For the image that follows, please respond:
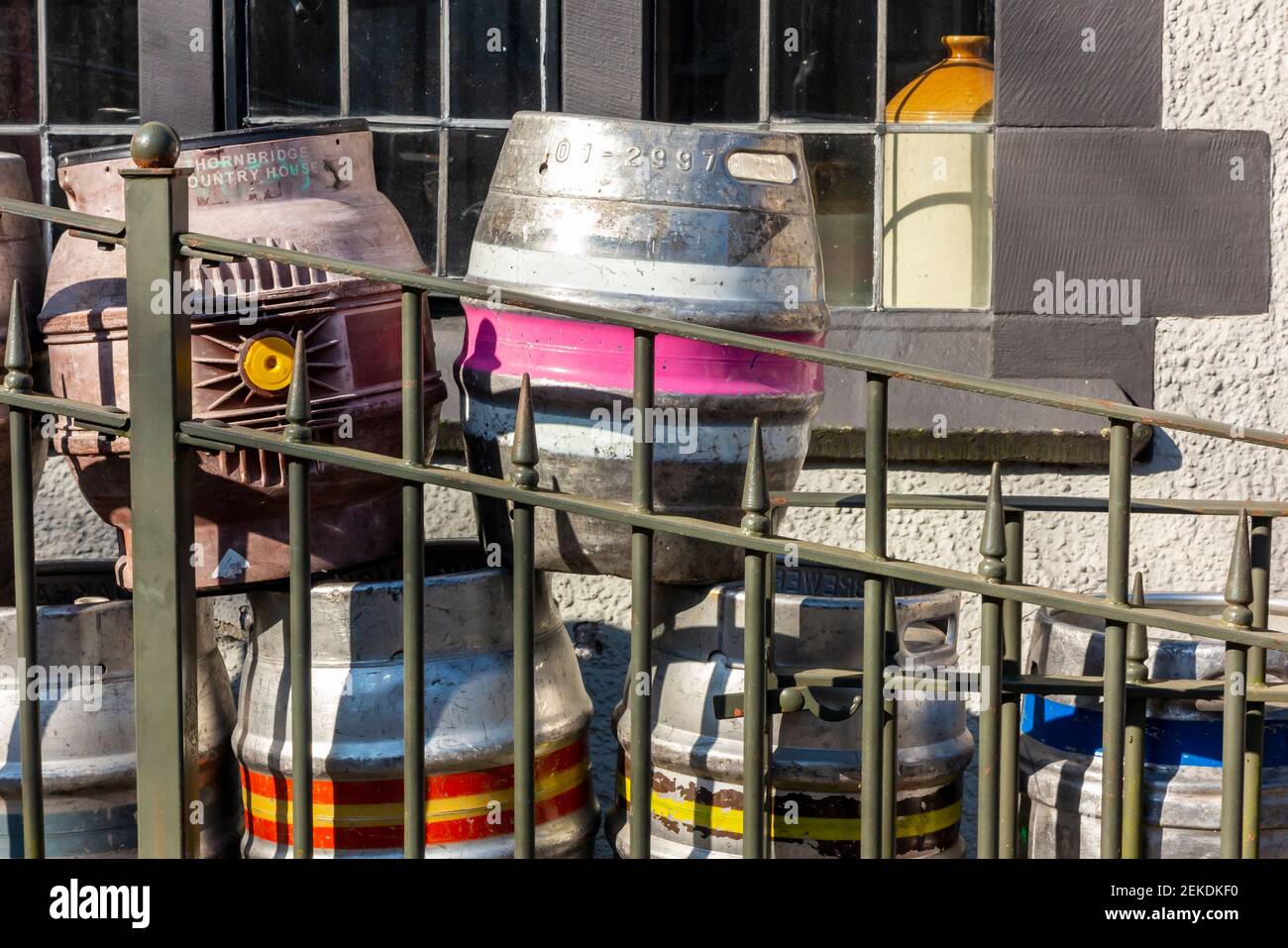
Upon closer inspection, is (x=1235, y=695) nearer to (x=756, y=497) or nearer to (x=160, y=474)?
(x=756, y=497)

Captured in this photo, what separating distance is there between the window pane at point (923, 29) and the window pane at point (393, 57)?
122 cm

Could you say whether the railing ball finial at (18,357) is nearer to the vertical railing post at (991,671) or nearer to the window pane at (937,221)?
the vertical railing post at (991,671)

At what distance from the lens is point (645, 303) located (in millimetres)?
2725

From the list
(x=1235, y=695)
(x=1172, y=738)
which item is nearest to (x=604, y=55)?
(x=1172, y=738)

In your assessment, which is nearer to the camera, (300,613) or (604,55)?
(300,613)

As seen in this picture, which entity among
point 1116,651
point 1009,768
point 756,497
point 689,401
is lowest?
point 1009,768

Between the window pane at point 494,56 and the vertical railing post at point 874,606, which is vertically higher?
the window pane at point 494,56

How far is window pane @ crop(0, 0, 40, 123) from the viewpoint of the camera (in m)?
4.23

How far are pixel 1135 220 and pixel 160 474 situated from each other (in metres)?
2.64

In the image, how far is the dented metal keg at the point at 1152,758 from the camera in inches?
105

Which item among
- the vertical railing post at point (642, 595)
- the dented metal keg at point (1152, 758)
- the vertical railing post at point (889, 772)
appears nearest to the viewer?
the vertical railing post at point (642, 595)

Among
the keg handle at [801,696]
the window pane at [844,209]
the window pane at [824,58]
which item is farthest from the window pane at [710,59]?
the keg handle at [801,696]
